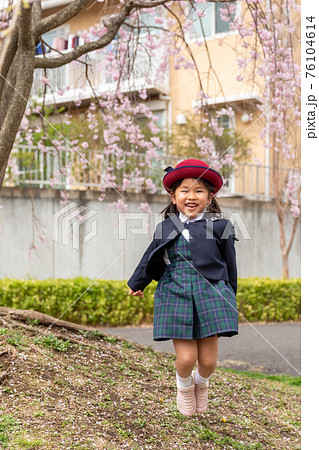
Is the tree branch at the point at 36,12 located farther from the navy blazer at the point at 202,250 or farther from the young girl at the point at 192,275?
the navy blazer at the point at 202,250

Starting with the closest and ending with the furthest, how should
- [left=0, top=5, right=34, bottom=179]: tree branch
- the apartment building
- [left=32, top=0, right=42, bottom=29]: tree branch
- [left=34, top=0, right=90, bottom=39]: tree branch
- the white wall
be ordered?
[left=0, top=5, right=34, bottom=179]: tree branch
[left=34, top=0, right=90, bottom=39]: tree branch
[left=32, top=0, right=42, bottom=29]: tree branch
the white wall
the apartment building

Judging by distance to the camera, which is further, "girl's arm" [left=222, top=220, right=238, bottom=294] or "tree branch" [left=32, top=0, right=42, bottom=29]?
"tree branch" [left=32, top=0, right=42, bottom=29]

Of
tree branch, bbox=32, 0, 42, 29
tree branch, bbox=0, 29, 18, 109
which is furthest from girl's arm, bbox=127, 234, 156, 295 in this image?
tree branch, bbox=32, 0, 42, 29

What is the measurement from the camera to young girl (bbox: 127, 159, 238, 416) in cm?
247

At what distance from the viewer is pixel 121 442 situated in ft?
8.68

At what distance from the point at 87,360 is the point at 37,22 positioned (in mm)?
2489

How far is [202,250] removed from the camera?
254cm

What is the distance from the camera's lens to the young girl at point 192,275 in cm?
247

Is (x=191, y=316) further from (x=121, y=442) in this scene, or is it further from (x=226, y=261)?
(x=121, y=442)

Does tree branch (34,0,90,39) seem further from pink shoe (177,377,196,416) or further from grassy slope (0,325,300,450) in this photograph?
pink shoe (177,377,196,416)

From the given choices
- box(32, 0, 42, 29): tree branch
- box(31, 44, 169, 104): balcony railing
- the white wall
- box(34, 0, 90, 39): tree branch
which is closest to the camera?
box(34, 0, 90, 39): tree branch

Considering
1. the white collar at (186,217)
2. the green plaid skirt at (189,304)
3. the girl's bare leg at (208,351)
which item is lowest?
the girl's bare leg at (208,351)
